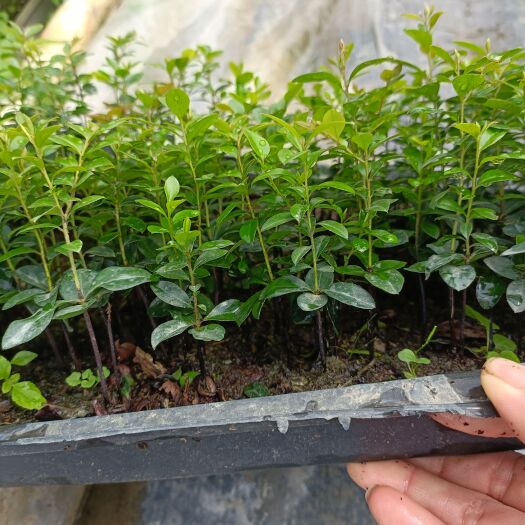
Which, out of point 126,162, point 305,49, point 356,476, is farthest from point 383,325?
point 305,49

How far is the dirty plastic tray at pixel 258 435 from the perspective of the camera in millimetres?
708

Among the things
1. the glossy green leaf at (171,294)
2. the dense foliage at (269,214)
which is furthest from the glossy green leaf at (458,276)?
the glossy green leaf at (171,294)

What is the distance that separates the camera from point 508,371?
652mm

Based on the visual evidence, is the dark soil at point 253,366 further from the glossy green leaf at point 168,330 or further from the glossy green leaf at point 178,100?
the glossy green leaf at point 178,100

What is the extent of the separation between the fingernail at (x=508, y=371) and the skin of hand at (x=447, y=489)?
0.97 ft

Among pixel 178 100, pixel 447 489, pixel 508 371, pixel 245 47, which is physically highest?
Result: pixel 245 47

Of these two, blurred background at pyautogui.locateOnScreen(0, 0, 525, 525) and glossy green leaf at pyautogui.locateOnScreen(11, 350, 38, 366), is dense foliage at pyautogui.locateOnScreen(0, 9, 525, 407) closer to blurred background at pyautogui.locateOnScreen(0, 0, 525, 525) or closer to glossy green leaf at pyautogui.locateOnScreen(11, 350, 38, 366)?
glossy green leaf at pyautogui.locateOnScreen(11, 350, 38, 366)

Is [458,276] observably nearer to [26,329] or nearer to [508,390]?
[508,390]

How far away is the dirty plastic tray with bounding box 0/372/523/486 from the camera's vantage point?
2.32 ft

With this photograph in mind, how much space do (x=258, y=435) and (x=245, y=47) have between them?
2.52 m

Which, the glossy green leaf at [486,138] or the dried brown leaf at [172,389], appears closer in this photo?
the glossy green leaf at [486,138]

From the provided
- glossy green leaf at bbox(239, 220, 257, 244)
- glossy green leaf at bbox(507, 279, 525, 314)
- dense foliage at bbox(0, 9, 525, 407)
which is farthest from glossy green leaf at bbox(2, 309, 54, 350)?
glossy green leaf at bbox(507, 279, 525, 314)

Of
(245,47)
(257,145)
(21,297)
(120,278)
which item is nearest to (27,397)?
(21,297)

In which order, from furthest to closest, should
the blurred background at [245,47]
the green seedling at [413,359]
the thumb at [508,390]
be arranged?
the blurred background at [245,47] < the green seedling at [413,359] < the thumb at [508,390]
